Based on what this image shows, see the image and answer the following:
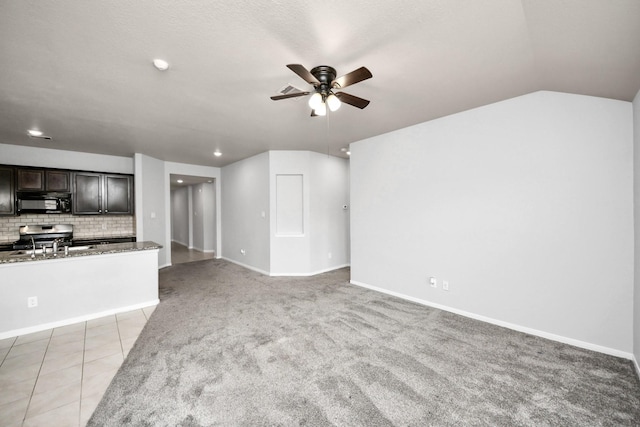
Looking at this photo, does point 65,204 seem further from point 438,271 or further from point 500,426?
point 500,426

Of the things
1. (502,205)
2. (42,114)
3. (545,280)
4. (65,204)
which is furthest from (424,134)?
(65,204)

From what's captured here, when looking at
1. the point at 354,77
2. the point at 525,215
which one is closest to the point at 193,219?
the point at 354,77

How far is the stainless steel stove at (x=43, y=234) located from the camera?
4581mm

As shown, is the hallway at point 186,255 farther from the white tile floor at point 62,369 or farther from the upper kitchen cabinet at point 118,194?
the white tile floor at point 62,369

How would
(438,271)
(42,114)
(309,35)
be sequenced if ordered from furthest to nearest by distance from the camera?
(438,271) → (42,114) → (309,35)

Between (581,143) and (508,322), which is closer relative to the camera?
(581,143)

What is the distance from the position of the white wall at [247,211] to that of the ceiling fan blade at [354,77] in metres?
3.60

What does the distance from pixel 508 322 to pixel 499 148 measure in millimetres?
2059

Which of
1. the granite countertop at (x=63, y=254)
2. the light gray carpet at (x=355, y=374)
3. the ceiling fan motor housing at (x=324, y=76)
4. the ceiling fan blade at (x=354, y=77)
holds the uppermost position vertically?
the ceiling fan motor housing at (x=324, y=76)

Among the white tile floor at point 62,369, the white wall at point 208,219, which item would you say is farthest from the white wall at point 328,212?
the white wall at point 208,219

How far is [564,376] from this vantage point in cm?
215

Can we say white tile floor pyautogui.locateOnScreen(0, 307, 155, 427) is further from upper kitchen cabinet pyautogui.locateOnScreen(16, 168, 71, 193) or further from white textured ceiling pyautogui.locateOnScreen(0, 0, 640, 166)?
upper kitchen cabinet pyautogui.locateOnScreen(16, 168, 71, 193)

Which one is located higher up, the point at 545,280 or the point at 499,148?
the point at 499,148

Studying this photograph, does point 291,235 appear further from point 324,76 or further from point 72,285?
point 324,76
